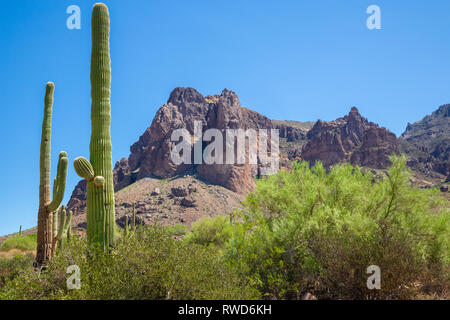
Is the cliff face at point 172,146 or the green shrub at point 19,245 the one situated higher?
the cliff face at point 172,146

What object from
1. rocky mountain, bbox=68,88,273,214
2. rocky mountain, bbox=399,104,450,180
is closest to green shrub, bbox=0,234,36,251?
rocky mountain, bbox=68,88,273,214

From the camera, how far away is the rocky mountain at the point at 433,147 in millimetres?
80438

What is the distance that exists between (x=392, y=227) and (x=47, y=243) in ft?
37.7

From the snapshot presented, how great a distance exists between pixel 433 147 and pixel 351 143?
24.3 meters

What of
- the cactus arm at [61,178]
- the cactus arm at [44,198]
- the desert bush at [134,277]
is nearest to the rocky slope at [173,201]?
the cactus arm at [44,198]

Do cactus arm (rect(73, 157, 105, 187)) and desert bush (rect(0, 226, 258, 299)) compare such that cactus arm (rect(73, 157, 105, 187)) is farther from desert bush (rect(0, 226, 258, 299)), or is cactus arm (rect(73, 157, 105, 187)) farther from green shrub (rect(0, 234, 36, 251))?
green shrub (rect(0, 234, 36, 251))

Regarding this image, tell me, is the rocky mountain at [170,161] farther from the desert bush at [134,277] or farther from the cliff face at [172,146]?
the desert bush at [134,277]

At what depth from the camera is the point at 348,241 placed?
26.6 feet

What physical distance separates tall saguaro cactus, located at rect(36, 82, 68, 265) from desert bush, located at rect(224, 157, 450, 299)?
6.30 m

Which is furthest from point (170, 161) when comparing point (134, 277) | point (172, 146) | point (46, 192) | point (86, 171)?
point (134, 277)

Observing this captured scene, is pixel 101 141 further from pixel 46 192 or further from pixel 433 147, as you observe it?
pixel 433 147

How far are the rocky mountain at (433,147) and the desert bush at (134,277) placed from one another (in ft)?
222
